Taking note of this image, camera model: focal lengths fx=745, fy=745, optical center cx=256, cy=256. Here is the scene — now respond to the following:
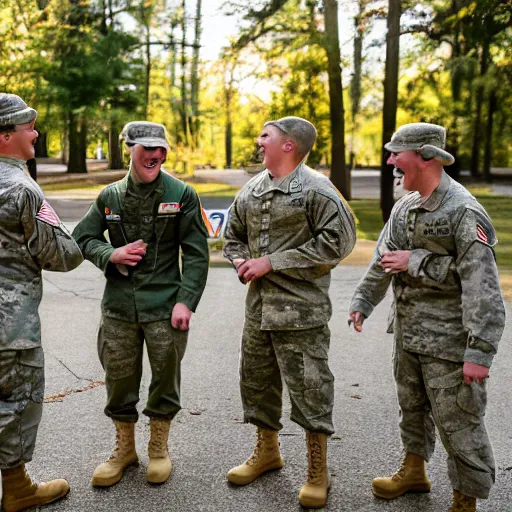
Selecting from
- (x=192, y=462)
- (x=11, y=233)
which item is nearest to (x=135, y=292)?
(x=11, y=233)

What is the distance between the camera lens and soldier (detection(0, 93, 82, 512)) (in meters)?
3.28

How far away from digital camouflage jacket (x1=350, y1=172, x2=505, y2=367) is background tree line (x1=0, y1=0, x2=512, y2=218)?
13.2m

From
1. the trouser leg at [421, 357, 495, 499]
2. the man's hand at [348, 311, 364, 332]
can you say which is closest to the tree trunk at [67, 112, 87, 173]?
the man's hand at [348, 311, 364, 332]

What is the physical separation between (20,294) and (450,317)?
1925 millimetres

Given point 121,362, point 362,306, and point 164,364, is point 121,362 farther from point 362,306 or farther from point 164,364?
point 362,306

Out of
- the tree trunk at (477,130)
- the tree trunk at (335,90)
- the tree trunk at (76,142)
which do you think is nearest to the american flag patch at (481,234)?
the tree trunk at (335,90)

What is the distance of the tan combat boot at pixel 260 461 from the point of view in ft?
12.6

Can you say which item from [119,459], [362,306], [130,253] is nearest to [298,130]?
[362,306]

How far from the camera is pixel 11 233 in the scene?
3.31 meters

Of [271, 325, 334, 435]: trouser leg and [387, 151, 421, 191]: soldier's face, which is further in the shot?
[271, 325, 334, 435]: trouser leg

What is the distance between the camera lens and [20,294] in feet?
11.0

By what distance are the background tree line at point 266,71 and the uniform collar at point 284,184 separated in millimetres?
12732

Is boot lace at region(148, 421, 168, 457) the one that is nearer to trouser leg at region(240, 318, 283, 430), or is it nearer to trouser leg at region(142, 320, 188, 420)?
trouser leg at region(142, 320, 188, 420)

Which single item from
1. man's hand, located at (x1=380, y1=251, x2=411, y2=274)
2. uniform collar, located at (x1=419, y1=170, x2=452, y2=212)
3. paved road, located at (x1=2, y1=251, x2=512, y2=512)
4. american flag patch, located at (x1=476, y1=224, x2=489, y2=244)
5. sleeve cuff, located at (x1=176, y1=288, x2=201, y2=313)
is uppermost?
uniform collar, located at (x1=419, y1=170, x2=452, y2=212)
